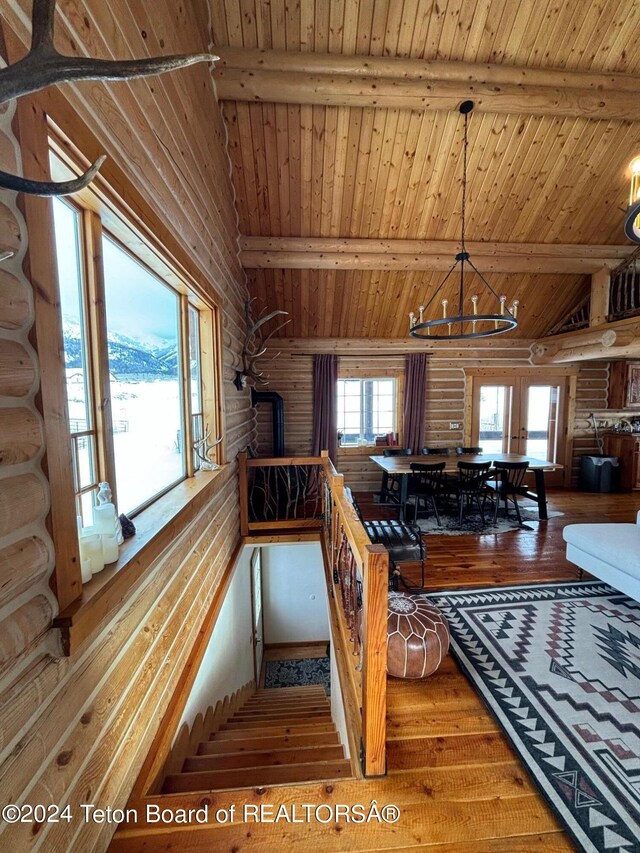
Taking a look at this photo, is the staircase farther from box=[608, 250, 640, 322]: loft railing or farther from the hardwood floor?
box=[608, 250, 640, 322]: loft railing

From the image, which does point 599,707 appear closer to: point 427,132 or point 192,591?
point 192,591

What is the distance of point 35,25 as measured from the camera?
0.57 meters

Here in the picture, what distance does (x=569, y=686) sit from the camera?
2.08 metres

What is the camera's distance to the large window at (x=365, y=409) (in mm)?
6594

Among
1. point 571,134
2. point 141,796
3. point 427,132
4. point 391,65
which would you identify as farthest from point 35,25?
point 571,134

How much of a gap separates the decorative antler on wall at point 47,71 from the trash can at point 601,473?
8.06 meters

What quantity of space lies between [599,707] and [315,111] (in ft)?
17.2

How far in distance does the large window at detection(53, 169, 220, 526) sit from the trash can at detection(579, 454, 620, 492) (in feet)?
23.7

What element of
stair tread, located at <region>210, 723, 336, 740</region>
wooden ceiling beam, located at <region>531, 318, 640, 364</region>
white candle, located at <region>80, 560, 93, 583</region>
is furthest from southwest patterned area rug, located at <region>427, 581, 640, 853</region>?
wooden ceiling beam, located at <region>531, 318, 640, 364</region>

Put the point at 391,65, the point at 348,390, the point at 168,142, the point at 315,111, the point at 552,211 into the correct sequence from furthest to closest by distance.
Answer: the point at 348,390
the point at 552,211
the point at 315,111
the point at 391,65
the point at 168,142

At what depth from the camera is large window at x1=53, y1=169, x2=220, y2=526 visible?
126cm

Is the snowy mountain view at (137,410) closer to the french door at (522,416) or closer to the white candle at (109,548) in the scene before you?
the white candle at (109,548)

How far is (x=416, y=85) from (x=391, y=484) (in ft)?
17.2

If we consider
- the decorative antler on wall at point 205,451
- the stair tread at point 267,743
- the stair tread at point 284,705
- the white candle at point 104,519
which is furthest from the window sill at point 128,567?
the stair tread at point 284,705
